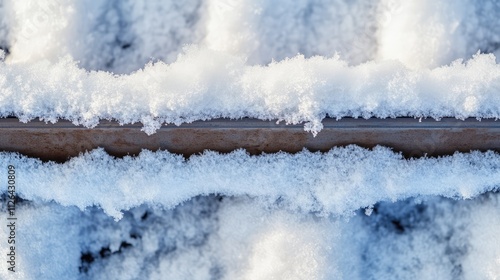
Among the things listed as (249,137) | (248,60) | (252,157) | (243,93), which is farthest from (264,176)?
(248,60)

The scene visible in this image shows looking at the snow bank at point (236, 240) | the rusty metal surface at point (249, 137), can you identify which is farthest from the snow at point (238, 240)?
the rusty metal surface at point (249, 137)

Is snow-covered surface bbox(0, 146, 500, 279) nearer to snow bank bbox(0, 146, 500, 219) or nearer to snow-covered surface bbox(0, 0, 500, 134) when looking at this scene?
snow bank bbox(0, 146, 500, 219)

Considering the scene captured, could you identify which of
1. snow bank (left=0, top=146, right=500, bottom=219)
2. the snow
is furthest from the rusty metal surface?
the snow

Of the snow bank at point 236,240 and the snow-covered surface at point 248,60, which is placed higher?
the snow-covered surface at point 248,60

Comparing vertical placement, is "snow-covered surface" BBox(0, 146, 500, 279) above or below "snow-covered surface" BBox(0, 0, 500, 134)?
below

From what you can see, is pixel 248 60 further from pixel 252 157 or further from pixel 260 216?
pixel 260 216

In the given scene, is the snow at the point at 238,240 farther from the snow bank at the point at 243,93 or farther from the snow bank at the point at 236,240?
the snow bank at the point at 243,93
